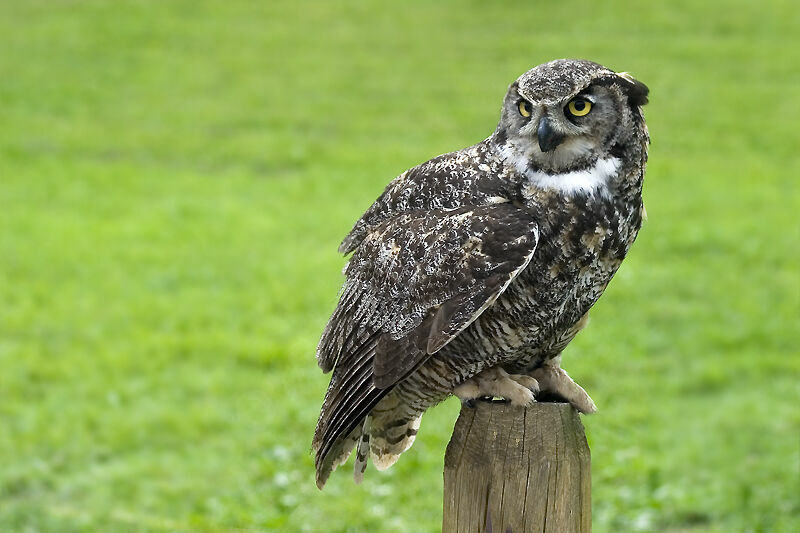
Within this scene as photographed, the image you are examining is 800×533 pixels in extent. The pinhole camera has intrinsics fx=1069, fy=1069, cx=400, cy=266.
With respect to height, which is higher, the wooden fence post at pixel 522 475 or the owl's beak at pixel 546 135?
the owl's beak at pixel 546 135

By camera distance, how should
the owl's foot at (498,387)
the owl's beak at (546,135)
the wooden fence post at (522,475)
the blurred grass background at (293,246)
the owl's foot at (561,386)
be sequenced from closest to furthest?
the wooden fence post at (522,475) → the owl's beak at (546,135) → the owl's foot at (498,387) → the owl's foot at (561,386) → the blurred grass background at (293,246)

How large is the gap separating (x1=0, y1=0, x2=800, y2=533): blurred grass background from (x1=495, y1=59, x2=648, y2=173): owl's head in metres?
3.41

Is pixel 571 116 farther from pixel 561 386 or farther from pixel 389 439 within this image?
pixel 389 439

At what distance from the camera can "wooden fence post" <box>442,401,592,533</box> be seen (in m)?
2.61

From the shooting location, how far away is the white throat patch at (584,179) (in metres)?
2.92

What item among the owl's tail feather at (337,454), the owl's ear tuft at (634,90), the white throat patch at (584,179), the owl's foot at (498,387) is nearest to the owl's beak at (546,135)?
the white throat patch at (584,179)

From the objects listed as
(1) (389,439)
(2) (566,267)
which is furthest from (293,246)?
(2) (566,267)

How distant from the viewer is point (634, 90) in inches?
116

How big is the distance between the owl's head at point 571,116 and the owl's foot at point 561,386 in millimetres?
689

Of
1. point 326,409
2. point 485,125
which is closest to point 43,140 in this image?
point 485,125

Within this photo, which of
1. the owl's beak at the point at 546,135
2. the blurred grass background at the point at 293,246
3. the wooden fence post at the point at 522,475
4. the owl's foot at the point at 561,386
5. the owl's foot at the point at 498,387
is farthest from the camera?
the blurred grass background at the point at 293,246

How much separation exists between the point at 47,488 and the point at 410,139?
848 cm

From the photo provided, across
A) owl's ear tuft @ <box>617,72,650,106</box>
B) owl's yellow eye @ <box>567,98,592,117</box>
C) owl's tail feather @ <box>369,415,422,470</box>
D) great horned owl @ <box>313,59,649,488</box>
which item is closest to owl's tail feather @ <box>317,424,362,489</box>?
great horned owl @ <box>313,59,649,488</box>

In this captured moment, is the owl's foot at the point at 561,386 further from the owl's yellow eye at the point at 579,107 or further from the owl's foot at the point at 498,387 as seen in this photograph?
the owl's yellow eye at the point at 579,107
